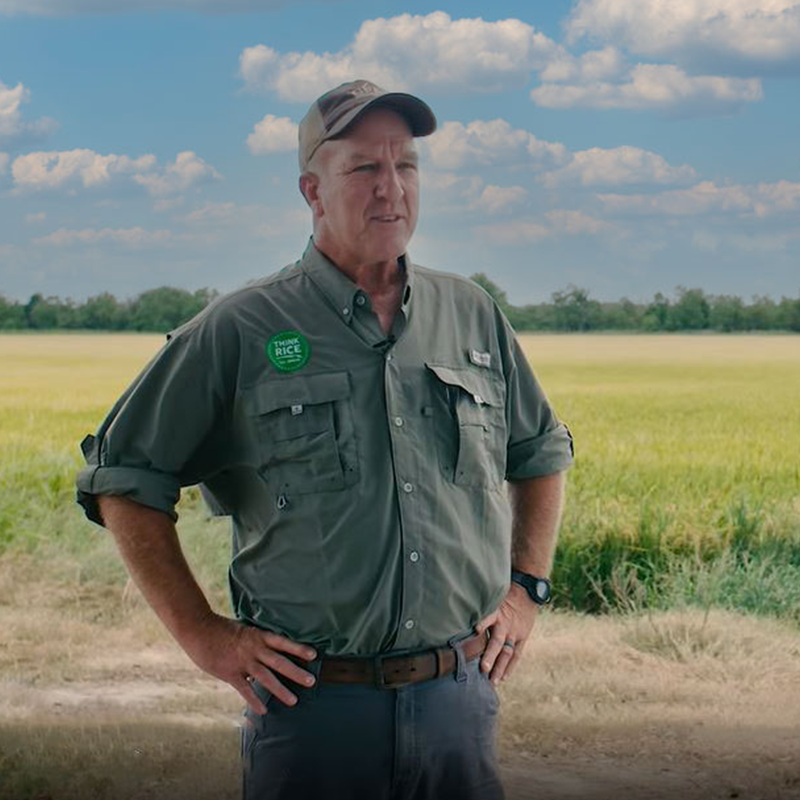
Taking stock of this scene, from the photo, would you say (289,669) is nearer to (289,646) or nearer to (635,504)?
(289,646)

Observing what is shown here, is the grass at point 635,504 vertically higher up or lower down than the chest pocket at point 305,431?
lower down

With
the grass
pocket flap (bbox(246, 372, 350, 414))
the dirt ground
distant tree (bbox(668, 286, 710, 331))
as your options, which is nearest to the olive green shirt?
pocket flap (bbox(246, 372, 350, 414))

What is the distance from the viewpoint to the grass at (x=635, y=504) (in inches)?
252

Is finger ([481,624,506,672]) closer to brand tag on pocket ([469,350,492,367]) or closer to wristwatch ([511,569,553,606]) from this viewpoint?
wristwatch ([511,569,553,606])

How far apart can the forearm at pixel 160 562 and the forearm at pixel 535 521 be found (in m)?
0.60

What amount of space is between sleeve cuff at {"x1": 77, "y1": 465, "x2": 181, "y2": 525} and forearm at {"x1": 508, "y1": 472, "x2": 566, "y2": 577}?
647 mm

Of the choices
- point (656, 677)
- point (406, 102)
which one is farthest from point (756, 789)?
point (406, 102)

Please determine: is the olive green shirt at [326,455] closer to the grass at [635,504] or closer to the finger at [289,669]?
the finger at [289,669]

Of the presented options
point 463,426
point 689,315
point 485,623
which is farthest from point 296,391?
point 689,315

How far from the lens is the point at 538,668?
5.28 m

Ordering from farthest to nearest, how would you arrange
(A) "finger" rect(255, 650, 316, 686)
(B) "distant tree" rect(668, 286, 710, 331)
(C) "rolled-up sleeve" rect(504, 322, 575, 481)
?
(B) "distant tree" rect(668, 286, 710, 331) < (C) "rolled-up sleeve" rect(504, 322, 575, 481) < (A) "finger" rect(255, 650, 316, 686)

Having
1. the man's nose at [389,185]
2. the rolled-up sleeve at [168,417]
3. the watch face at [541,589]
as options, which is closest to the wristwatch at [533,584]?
the watch face at [541,589]

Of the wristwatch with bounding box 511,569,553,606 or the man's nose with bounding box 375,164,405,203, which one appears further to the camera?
the wristwatch with bounding box 511,569,553,606

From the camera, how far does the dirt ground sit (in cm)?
409
